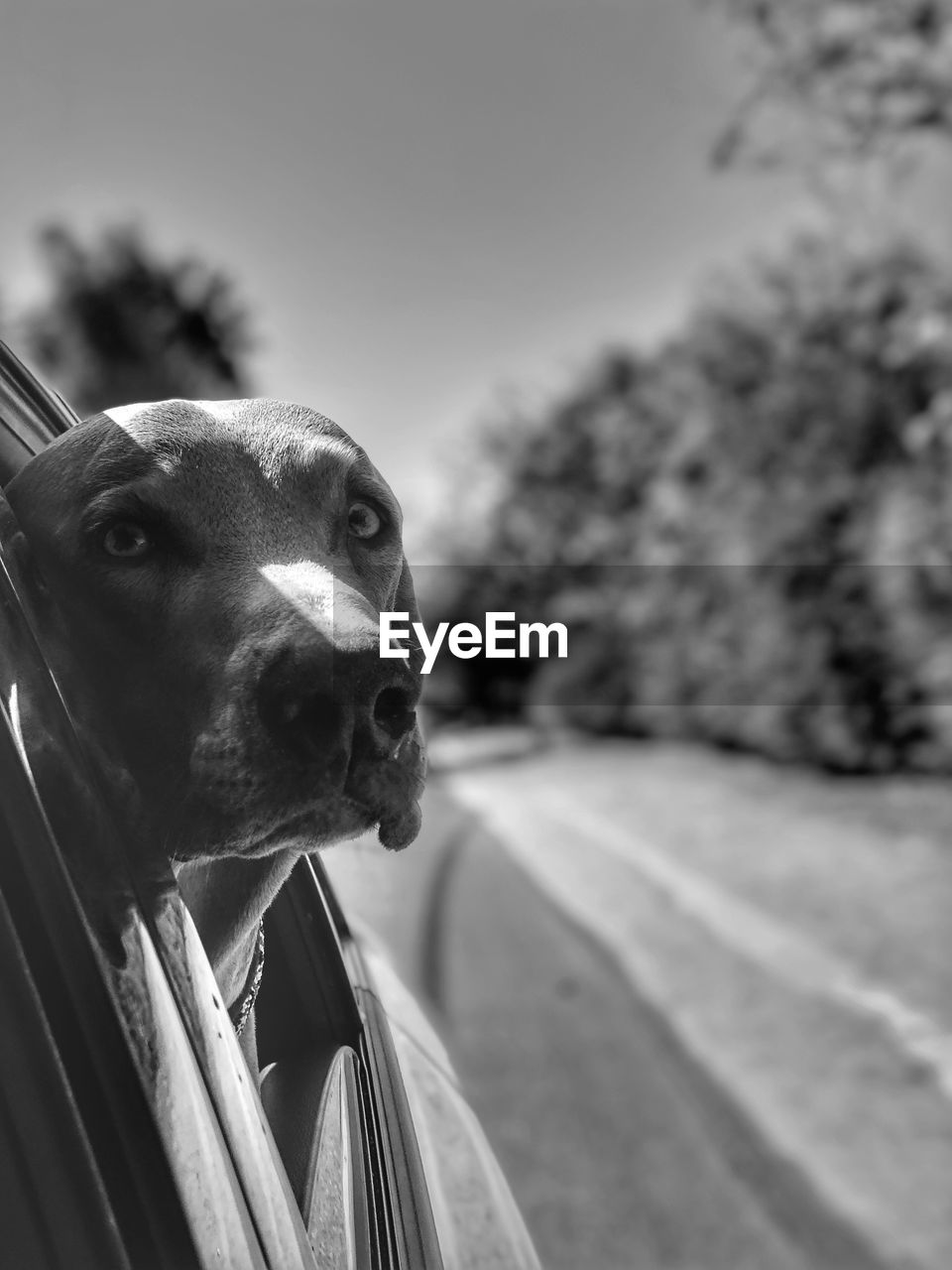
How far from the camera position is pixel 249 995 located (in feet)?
3.42

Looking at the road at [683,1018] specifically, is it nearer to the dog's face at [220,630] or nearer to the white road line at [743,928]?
the white road line at [743,928]

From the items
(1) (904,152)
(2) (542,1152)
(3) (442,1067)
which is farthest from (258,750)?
(1) (904,152)

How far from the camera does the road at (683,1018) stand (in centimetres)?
504

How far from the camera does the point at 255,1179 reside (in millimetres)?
827

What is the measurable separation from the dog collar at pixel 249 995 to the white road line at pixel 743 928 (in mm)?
3249

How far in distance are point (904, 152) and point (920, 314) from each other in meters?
1.61

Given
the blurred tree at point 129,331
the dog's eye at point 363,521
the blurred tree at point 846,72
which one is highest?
the blurred tree at point 846,72

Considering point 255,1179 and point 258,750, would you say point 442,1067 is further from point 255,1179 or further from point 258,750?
point 258,750

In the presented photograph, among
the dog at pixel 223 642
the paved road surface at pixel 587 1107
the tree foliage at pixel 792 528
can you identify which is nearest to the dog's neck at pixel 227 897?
the dog at pixel 223 642

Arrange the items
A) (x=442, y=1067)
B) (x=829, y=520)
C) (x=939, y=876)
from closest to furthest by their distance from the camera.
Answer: (x=442, y=1067) < (x=939, y=876) < (x=829, y=520)

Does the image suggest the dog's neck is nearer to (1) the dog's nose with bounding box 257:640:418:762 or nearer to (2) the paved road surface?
(1) the dog's nose with bounding box 257:640:418:762

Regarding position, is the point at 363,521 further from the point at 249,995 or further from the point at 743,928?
the point at 743,928

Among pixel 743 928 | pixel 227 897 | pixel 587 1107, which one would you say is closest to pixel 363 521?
pixel 227 897

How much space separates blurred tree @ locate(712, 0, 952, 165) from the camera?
10.9 m
